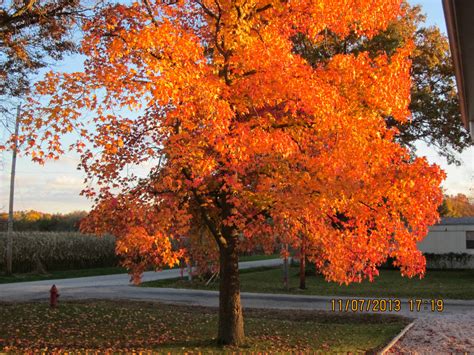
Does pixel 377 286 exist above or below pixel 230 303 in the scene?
below

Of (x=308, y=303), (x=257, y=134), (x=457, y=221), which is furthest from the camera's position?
(x=457, y=221)

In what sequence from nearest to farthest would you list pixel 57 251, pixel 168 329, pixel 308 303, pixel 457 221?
pixel 168 329 < pixel 308 303 < pixel 57 251 < pixel 457 221

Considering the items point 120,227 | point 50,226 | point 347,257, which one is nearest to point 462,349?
point 347,257

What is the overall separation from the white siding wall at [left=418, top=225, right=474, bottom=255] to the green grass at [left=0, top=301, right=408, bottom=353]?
23104 mm

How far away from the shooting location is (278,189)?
954 centimetres

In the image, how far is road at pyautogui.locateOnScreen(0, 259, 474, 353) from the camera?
456 inches

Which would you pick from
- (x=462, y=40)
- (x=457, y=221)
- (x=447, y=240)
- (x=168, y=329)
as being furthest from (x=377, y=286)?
(x=462, y=40)

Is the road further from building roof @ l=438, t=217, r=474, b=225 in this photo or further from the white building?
building roof @ l=438, t=217, r=474, b=225

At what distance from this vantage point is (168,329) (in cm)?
1264

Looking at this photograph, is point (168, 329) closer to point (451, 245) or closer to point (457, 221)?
point (451, 245)

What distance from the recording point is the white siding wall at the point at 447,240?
36312 millimetres

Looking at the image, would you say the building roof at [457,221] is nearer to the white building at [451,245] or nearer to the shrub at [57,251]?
the white building at [451,245]

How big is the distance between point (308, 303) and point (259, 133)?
11.8 metres

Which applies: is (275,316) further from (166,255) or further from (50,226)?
(50,226)
